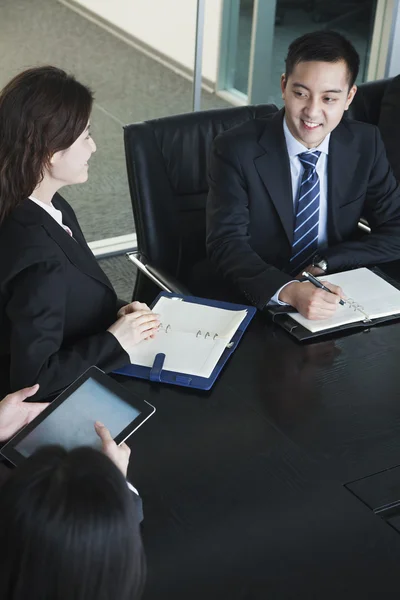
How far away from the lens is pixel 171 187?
285 centimetres

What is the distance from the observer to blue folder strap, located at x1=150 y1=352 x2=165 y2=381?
6.53 feet

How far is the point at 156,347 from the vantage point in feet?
6.90

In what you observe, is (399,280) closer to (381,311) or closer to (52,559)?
(381,311)

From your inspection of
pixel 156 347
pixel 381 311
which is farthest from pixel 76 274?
pixel 381 311

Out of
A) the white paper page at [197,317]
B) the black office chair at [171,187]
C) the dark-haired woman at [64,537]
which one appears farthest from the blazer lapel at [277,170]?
the dark-haired woman at [64,537]

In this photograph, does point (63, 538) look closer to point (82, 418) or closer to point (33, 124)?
point (82, 418)

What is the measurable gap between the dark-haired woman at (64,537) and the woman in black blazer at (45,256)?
981 millimetres

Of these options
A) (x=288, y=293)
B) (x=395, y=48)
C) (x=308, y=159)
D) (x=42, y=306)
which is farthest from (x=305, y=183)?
(x=395, y=48)

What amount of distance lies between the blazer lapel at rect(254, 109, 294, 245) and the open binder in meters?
0.34

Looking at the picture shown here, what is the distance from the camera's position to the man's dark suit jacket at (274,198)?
2.65 m

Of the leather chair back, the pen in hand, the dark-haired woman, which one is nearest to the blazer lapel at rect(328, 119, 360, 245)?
the pen in hand

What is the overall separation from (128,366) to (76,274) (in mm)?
281

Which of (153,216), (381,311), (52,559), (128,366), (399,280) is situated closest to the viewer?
(52,559)

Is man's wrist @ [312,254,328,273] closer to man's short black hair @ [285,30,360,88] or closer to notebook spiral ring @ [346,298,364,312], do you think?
notebook spiral ring @ [346,298,364,312]
